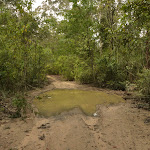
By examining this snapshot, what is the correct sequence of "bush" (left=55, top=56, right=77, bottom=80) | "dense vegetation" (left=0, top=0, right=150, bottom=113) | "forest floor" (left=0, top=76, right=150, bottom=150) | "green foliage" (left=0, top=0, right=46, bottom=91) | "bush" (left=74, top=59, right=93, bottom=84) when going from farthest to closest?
"bush" (left=55, top=56, right=77, bottom=80)
"bush" (left=74, top=59, right=93, bottom=84)
"dense vegetation" (left=0, top=0, right=150, bottom=113)
"green foliage" (left=0, top=0, right=46, bottom=91)
"forest floor" (left=0, top=76, right=150, bottom=150)

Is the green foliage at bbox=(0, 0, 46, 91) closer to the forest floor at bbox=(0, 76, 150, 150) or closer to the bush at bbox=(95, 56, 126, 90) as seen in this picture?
the forest floor at bbox=(0, 76, 150, 150)

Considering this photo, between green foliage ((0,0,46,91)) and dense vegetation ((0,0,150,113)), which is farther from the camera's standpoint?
dense vegetation ((0,0,150,113))

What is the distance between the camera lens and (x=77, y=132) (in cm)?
320

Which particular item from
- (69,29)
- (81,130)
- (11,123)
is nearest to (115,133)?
(81,130)

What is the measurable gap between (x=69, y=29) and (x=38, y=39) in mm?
6143

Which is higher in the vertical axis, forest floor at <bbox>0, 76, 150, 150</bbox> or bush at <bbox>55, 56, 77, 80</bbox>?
bush at <bbox>55, 56, 77, 80</bbox>

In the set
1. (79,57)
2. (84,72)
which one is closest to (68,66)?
(79,57)

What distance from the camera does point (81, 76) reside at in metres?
10.4

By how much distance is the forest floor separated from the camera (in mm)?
Result: 2668

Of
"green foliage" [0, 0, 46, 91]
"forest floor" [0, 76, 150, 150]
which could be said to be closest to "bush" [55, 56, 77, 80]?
"green foliage" [0, 0, 46, 91]

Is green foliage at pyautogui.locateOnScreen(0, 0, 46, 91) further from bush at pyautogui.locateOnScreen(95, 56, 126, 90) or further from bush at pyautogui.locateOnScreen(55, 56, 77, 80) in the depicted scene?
bush at pyautogui.locateOnScreen(55, 56, 77, 80)

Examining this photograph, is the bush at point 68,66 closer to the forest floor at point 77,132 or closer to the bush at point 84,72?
the bush at point 84,72

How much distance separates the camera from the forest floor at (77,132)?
267 cm

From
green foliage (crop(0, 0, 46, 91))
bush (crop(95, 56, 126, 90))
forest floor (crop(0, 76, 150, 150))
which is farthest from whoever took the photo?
bush (crop(95, 56, 126, 90))
